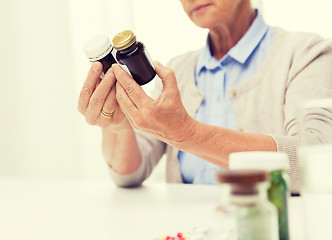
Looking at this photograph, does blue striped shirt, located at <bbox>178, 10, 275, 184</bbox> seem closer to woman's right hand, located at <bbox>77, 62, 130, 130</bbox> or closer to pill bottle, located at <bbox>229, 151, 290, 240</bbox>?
woman's right hand, located at <bbox>77, 62, 130, 130</bbox>

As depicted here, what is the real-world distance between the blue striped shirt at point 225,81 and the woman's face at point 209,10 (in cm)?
9

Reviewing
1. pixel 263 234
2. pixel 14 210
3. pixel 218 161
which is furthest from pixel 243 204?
pixel 14 210

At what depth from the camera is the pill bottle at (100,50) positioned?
0.69 meters

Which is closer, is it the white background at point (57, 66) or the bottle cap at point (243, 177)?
the bottle cap at point (243, 177)

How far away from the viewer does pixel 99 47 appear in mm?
694

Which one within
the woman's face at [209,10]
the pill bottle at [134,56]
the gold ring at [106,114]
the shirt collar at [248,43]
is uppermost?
the woman's face at [209,10]

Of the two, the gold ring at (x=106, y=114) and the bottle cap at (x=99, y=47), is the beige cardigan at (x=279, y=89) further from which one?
the bottle cap at (x=99, y=47)

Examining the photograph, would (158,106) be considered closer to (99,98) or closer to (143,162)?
(99,98)

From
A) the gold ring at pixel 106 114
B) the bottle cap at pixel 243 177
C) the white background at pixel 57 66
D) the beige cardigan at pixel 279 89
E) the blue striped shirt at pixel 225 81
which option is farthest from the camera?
the white background at pixel 57 66

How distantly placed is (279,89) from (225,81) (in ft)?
0.53

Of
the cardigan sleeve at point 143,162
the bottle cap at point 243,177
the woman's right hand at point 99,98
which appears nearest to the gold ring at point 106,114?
the woman's right hand at point 99,98

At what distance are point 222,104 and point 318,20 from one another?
0.44 metres

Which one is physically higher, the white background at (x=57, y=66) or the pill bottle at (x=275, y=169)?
the white background at (x=57, y=66)

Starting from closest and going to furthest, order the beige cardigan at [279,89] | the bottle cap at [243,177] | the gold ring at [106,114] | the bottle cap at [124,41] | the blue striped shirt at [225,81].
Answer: the bottle cap at [243,177]
the bottle cap at [124,41]
the gold ring at [106,114]
the beige cardigan at [279,89]
the blue striped shirt at [225,81]
